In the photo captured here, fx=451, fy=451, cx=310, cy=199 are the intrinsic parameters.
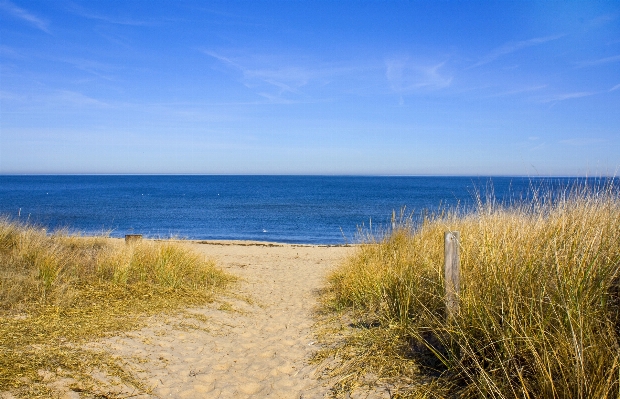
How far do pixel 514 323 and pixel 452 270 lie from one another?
1056 mm

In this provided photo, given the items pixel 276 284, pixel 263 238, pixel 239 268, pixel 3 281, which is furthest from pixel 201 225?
pixel 3 281

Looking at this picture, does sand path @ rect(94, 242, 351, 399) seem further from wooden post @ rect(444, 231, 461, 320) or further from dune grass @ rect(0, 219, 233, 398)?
wooden post @ rect(444, 231, 461, 320)

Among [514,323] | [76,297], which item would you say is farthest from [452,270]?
[76,297]

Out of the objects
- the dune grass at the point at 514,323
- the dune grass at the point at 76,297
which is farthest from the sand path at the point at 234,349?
the dune grass at the point at 514,323

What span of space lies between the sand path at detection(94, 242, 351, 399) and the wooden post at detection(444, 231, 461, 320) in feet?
5.41

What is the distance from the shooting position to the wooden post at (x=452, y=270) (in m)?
4.78

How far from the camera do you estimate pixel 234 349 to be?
5.95m

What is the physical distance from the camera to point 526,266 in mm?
4332

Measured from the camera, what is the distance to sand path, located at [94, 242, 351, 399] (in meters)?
4.78

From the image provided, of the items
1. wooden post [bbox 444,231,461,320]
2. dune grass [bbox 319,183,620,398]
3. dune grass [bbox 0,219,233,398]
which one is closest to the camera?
dune grass [bbox 319,183,620,398]

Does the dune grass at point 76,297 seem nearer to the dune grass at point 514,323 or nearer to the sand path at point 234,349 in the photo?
the sand path at point 234,349

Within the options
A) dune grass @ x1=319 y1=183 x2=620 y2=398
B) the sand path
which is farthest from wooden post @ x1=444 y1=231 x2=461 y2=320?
the sand path

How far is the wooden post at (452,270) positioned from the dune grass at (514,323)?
0.12 meters

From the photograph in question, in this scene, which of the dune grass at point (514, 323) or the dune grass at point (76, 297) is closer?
the dune grass at point (514, 323)
